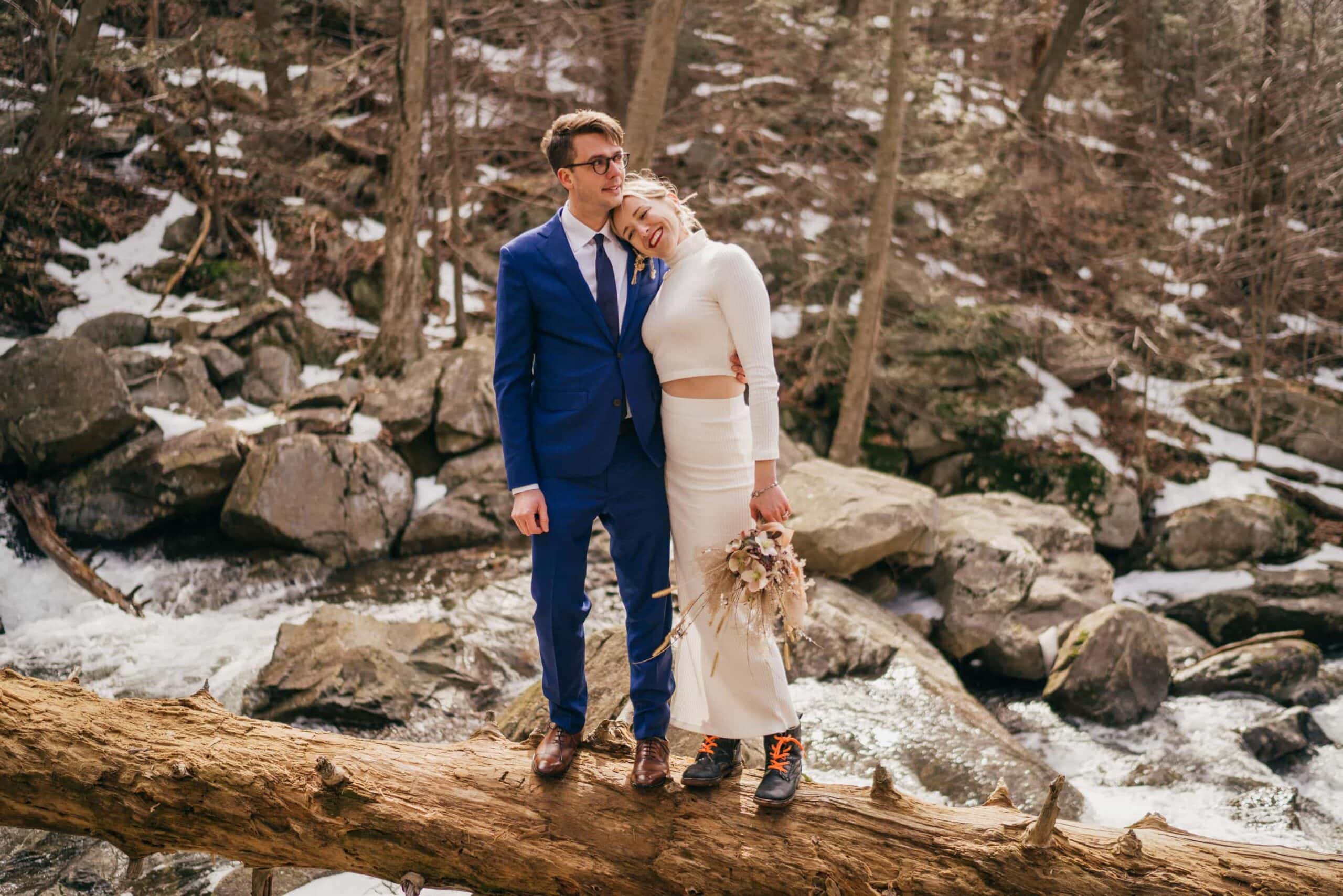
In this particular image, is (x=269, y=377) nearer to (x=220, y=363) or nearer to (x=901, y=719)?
(x=220, y=363)

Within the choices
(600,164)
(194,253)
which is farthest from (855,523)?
(194,253)

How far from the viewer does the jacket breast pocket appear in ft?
10.5

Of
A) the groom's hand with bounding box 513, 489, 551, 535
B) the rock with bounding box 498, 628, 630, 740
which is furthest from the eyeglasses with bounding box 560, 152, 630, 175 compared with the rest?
the rock with bounding box 498, 628, 630, 740

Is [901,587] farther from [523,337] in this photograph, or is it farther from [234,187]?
[234,187]

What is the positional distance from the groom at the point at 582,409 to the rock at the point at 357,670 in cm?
333

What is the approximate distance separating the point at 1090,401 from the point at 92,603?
12.5 metres

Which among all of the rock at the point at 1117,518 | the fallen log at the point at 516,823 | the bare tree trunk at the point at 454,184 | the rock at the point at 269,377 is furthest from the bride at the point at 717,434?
the rock at the point at 1117,518

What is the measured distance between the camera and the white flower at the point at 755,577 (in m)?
3.02

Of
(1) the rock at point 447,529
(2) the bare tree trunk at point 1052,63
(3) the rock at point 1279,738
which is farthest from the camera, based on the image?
(2) the bare tree trunk at point 1052,63

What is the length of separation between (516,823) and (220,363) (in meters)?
9.37

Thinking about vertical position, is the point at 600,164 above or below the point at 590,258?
above

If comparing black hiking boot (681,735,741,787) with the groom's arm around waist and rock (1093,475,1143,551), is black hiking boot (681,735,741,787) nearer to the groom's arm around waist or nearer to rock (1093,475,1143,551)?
the groom's arm around waist

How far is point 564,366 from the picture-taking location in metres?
3.27

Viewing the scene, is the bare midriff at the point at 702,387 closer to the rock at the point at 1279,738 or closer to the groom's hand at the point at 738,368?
the groom's hand at the point at 738,368
